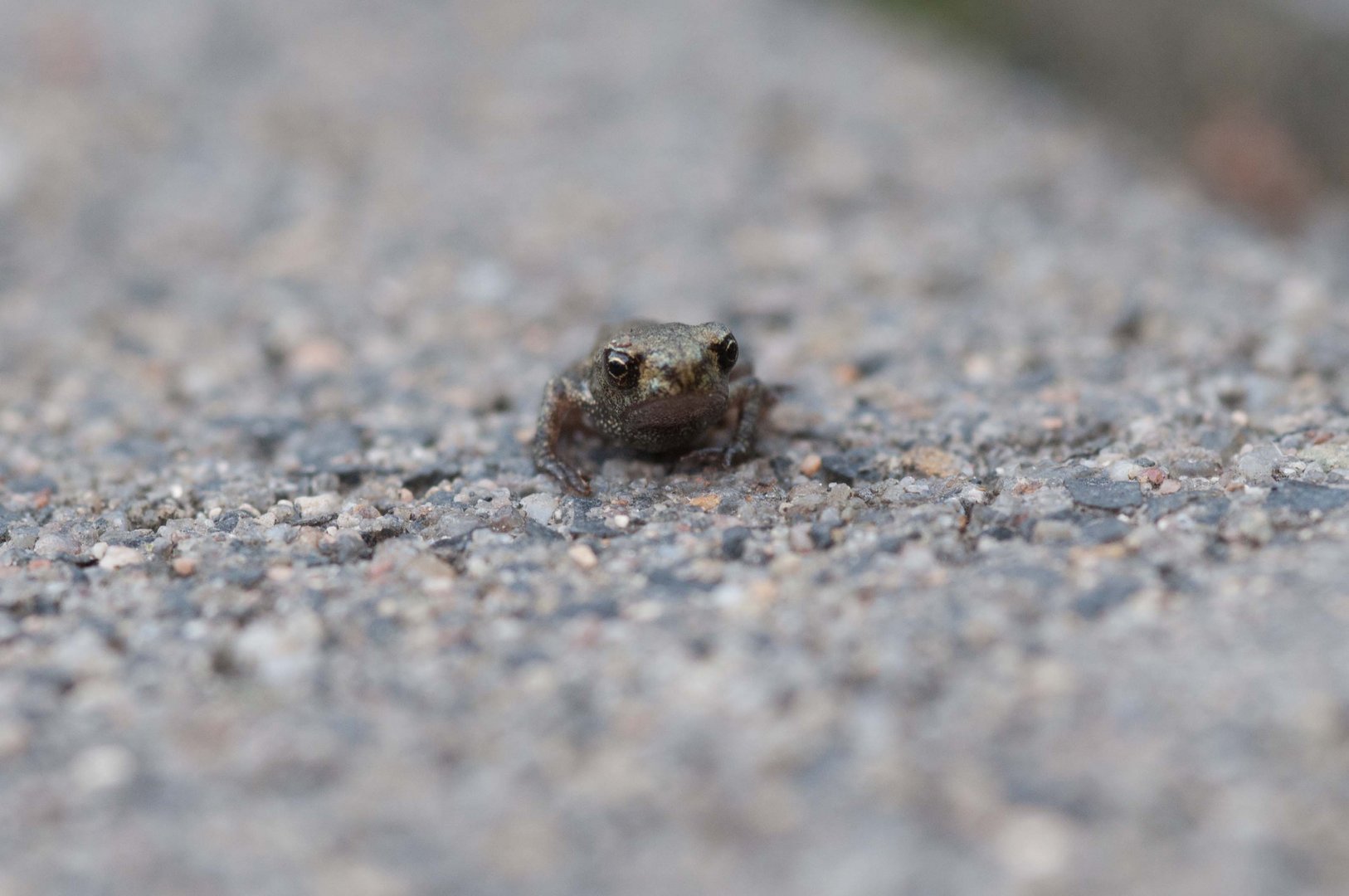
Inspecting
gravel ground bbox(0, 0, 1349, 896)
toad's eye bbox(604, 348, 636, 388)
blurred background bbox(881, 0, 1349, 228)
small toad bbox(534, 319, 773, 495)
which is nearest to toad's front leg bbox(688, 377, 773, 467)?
small toad bbox(534, 319, 773, 495)

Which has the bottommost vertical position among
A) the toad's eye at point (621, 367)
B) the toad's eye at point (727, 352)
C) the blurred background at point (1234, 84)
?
the toad's eye at point (621, 367)

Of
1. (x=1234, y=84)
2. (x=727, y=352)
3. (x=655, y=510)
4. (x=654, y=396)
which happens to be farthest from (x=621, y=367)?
(x=1234, y=84)

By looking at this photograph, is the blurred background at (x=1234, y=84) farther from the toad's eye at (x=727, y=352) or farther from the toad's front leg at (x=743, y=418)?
the toad's eye at (x=727, y=352)

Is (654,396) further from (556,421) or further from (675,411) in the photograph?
(556,421)

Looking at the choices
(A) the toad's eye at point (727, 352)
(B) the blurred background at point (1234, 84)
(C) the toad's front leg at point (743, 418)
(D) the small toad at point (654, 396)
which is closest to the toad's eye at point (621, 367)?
(D) the small toad at point (654, 396)

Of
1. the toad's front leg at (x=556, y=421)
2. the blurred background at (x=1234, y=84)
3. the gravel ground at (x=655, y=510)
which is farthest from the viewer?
the blurred background at (x=1234, y=84)

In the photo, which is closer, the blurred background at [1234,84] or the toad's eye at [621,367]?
the toad's eye at [621,367]

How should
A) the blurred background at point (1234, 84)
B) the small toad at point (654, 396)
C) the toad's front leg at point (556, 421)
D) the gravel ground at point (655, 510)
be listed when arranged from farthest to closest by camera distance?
the blurred background at point (1234, 84), the toad's front leg at point (556, 421), the small toad at point (654, 396), the gravel ground at point (655, 510)
